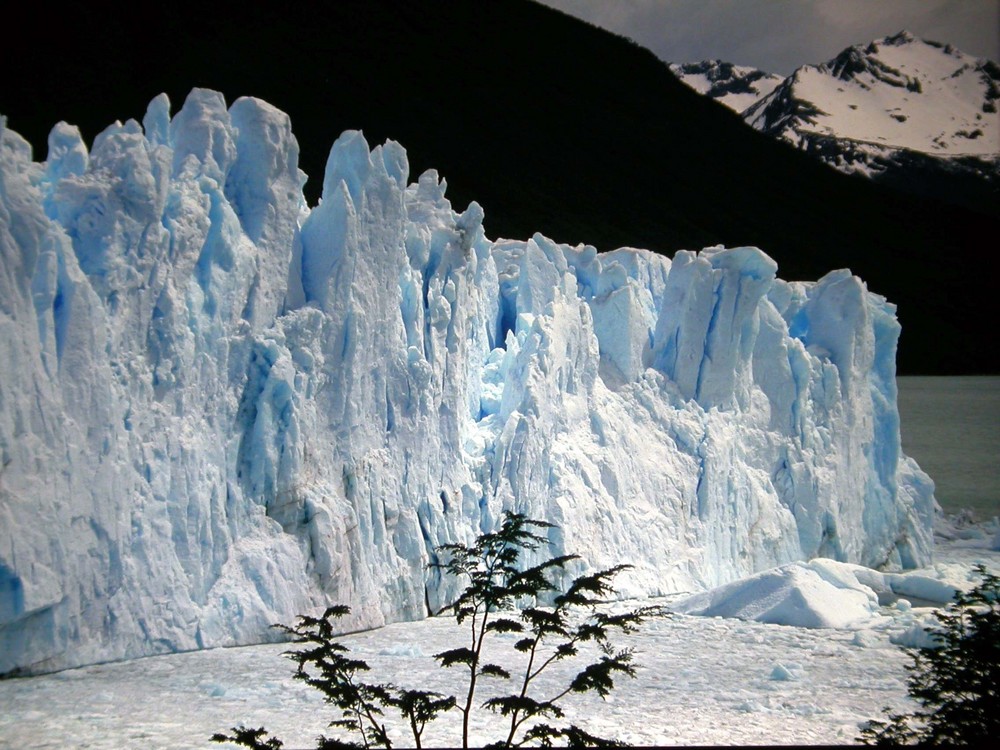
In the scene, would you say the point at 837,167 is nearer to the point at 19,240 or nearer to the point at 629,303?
the point at 629,303

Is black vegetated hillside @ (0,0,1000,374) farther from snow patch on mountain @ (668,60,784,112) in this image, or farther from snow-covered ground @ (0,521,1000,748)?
snow-covered ground @ (0,521,1000,748)

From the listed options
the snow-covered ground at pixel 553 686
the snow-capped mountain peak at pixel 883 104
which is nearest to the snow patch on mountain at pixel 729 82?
the snow-capped mountain peak at pixel 883 104

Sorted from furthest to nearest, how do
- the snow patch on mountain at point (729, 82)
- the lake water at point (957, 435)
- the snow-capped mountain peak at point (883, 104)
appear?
the snow patch on mountain at point (729, 82) < the snow-capped mountain peak at point (883, 104) < the lake water at point (957, 435)

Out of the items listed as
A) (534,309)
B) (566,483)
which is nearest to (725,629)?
(566,483)

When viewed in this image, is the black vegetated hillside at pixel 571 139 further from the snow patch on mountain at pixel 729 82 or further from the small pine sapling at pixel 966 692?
the small pine sapling at pixel 966 692

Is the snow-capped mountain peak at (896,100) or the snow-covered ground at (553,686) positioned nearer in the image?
the snow-covered ground at (553,686)

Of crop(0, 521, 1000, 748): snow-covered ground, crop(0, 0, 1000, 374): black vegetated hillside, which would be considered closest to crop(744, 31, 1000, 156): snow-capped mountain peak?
crop(0, 0, 1000, 374): black vegetated hillside

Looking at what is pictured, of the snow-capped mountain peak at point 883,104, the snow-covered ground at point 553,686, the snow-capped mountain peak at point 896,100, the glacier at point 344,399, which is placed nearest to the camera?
the snow-covered ground at point 553,686
